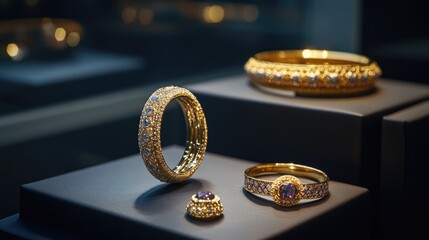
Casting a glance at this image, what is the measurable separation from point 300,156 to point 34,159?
522 millimetres

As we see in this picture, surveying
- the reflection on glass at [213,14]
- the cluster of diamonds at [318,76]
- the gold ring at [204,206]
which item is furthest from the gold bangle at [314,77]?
the reflection on glass at [213,14]

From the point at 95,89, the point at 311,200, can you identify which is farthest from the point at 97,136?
the point at 311,200

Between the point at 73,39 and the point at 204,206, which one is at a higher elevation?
the point at 73,39

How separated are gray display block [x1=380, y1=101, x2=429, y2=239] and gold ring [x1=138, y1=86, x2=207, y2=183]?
0.29m

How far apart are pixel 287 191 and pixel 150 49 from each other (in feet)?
2.71

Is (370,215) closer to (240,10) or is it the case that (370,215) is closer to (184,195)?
(184,195)

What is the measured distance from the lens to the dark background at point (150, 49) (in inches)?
56.6

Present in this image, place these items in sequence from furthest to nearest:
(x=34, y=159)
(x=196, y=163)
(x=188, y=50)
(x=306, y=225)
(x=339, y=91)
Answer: (x=188, y=50), (x=34, y=159), (x=339, y=91), (x=196, y=163), (x=306, y=225)

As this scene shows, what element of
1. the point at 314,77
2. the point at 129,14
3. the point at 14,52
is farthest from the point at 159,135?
the point at 129,14

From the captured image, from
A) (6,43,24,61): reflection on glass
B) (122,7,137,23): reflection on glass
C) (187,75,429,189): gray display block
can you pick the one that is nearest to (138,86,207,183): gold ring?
(187,75,429,189): gray display block

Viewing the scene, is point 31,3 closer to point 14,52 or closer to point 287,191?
point 14,52

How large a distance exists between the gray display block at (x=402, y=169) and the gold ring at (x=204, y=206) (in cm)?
33

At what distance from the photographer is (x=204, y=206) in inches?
38.4

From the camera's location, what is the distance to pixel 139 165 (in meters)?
1.23
